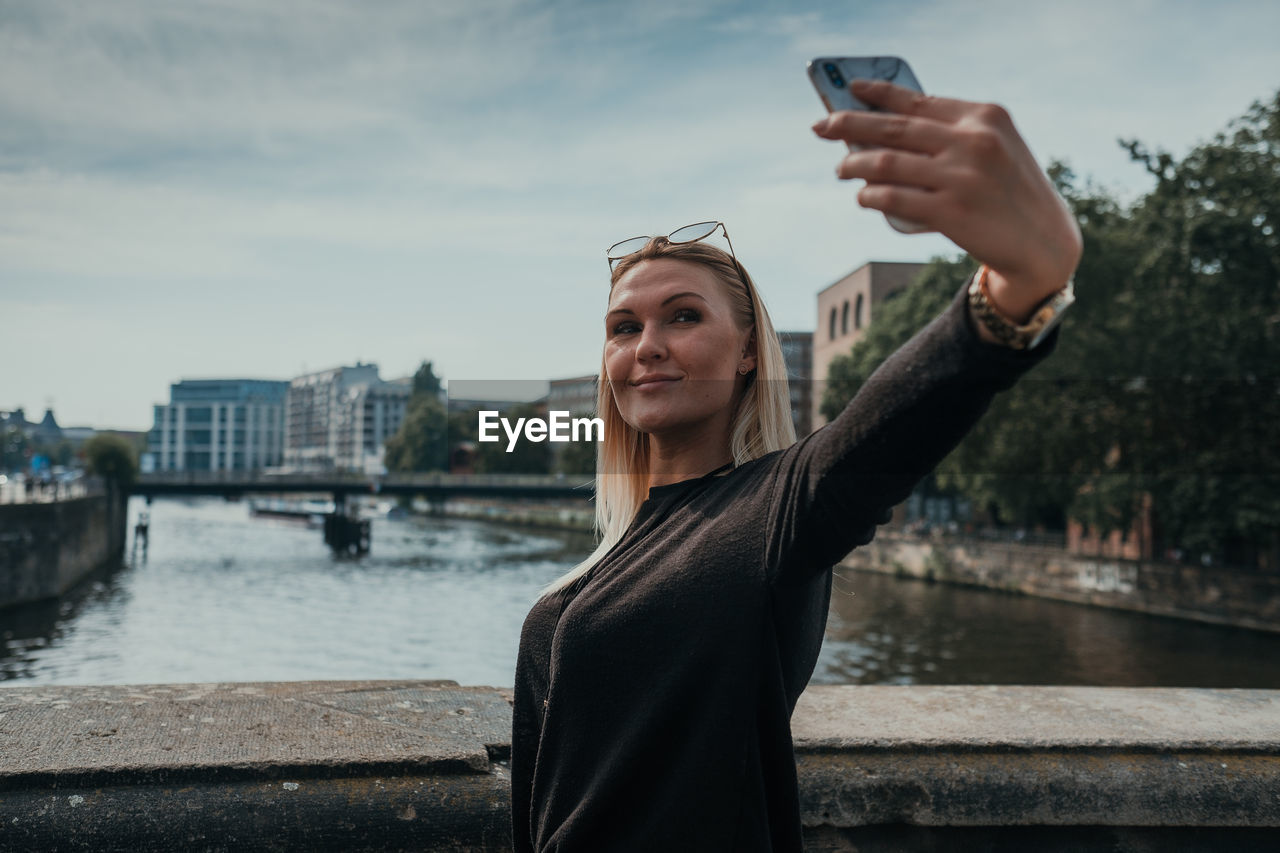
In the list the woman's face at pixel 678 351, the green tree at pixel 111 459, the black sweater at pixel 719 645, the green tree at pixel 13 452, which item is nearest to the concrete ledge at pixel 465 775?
the black sweater at pixel 719 645

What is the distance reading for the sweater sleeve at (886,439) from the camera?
0.97 meters

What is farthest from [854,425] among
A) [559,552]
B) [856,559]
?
[559,552]

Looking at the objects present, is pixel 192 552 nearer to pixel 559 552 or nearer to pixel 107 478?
pixel 107 478

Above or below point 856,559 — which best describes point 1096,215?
above

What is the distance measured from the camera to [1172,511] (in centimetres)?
2422

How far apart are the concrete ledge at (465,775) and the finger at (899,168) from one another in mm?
1327

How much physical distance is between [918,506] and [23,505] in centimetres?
3566

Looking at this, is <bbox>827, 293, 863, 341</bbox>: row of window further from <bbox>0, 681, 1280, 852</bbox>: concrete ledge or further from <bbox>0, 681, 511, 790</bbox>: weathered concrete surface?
<bbox>0, 681, 511, 790</bbox>: weathered concrete surface

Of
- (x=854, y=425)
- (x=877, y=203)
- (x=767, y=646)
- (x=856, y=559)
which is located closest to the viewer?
(x=877, y=203)

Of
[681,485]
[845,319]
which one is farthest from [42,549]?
[845,319]

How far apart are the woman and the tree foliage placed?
18031mm

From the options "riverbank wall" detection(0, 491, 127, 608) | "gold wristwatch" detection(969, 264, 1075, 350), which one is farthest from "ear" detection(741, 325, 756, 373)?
"riverbank wall" detection(0, 491, 127, 608)

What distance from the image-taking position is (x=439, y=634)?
24.1 metres

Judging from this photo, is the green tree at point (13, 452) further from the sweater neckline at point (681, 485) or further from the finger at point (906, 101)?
the finger at point (906, 101)
